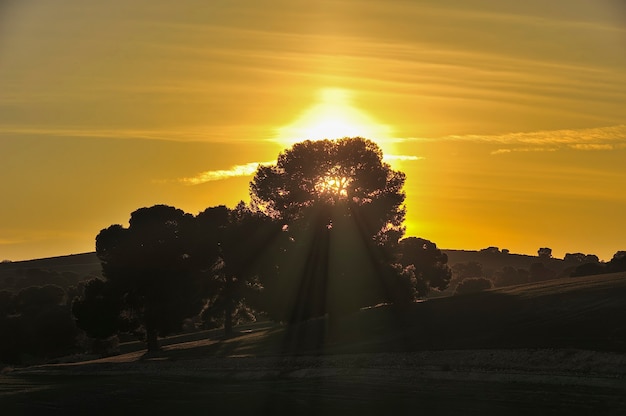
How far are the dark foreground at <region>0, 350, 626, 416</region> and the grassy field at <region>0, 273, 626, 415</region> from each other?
0.11 m

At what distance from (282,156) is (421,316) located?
77.8 feet

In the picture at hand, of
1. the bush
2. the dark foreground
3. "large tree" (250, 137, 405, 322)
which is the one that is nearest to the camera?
the dark foreground

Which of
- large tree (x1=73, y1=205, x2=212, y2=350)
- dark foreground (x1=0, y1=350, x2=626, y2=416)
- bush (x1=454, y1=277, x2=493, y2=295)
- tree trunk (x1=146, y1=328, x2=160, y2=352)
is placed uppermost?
bush (x1=454, y1=277, x2=493, y2=295)

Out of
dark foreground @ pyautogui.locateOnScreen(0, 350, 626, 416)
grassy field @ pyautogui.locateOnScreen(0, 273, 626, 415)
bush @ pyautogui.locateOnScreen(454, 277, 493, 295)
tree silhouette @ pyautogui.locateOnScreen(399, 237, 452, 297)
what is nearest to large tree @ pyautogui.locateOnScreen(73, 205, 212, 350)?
grassy field @ pyautogui.locateOnScreen(0, 273, 626, 415)

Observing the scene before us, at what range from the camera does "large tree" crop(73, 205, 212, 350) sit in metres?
107

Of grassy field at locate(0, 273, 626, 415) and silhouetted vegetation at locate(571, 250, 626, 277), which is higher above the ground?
silhouetted vegetation at locate(571, 250, 626, 277)

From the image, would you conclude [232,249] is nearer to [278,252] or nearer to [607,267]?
[278,252]

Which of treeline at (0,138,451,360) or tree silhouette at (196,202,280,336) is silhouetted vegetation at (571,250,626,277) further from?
tree silhouette at (196,202,280,336)

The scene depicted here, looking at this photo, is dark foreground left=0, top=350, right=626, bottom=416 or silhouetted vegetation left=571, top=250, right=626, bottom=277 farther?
silhouetted vegetation left=571, top=250, right=626, bottom=277

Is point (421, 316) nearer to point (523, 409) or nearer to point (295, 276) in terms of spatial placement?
point (295, 276)

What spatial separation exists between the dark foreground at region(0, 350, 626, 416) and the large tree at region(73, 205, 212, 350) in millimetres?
29520

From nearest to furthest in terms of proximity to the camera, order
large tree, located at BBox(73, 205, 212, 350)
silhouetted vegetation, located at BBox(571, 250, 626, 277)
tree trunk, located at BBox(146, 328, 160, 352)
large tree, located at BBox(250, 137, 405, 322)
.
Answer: large tree, located at BBox(250, 137, 405, 322)
large tree, located at BBox(73, 205, 212, 350)
tree trunk, located at BBox(146, 328, 160, 352)
silhouetted vegetation, located at BBox(571, 250, 626, 277)

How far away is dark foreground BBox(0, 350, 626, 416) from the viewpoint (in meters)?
45.5

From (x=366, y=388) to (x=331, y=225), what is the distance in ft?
138
